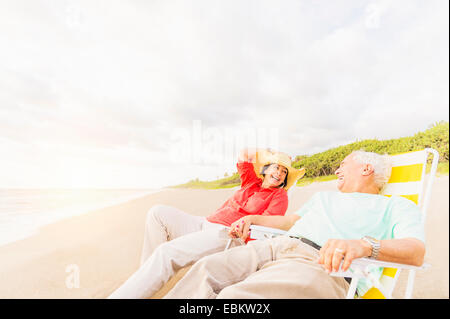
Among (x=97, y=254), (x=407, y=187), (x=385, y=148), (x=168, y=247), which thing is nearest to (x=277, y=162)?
(x=407, y=187)

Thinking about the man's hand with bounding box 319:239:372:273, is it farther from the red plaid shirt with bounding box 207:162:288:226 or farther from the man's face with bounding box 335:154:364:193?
the red plaid shirt with bounding box 207:162:288:226

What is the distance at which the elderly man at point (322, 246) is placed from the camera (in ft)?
3.56

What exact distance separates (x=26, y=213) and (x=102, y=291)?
468 cm

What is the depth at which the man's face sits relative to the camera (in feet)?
5.40

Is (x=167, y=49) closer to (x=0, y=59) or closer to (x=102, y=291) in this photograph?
(x=0, y=59)

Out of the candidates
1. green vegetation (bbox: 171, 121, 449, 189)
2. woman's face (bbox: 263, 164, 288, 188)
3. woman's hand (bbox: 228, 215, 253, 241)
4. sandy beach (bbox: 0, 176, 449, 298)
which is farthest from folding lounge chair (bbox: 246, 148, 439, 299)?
green vegetation (bbox: 171, 121, 449, 189)

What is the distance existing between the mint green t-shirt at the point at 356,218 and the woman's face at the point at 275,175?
496mm

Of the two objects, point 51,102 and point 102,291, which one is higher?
point 51,102

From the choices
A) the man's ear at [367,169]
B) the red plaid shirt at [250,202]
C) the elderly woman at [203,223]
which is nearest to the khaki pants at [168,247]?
the elderly woman at [203,223]

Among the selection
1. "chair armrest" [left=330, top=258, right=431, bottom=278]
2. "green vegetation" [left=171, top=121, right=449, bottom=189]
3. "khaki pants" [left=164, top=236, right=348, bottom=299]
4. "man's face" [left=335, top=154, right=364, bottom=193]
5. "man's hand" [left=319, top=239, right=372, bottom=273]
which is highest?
"green vegetation" [left=171, top=121, right=449, bottom=189]

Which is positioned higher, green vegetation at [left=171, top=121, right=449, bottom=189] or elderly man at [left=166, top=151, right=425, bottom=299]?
green vegetation at [left=171, top=121, right=449, bottom=189]

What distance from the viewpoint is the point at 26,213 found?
20.0 feet
